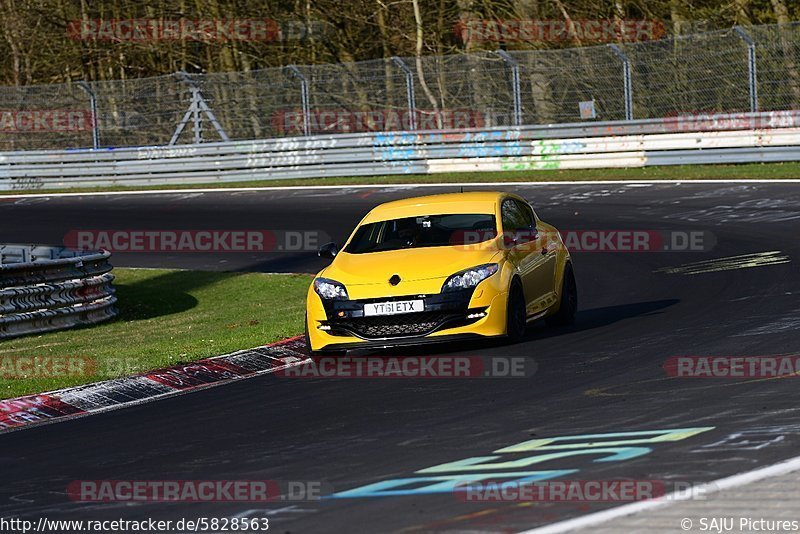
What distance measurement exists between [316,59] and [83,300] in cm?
2847

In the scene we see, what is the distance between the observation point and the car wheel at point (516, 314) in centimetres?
1126

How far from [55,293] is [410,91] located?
1670cm

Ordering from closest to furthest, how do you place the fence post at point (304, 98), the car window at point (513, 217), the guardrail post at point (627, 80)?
1. the car window at point (513, 217)
2. the guardrail post at point (627, 80)
3. the fence post at point (304, 98)

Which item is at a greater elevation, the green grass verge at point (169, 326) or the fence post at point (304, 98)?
the fence post at point (304, 98)

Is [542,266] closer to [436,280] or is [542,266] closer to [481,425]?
[436,280]

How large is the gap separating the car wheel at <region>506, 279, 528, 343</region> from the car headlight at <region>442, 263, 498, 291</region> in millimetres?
280

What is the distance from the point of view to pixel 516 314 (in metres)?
11.5

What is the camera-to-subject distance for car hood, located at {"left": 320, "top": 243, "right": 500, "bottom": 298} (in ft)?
36.7

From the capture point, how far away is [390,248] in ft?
39.7

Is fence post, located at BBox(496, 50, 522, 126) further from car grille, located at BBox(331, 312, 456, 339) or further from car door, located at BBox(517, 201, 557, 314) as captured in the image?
car grille, located at BBox(331, 312, 456, 339)

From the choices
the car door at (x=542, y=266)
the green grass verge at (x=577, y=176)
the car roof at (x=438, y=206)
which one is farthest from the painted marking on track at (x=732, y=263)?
the green grass verge at (x=577, y=176)

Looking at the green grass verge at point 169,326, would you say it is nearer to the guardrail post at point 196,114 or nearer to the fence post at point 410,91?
the fence post at point 410,91

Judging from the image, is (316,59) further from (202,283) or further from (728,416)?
(728,416)

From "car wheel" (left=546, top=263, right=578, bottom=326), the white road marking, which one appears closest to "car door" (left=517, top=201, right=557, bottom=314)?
"car wheel" (left=546, top=263, right=578, bottom=326)
